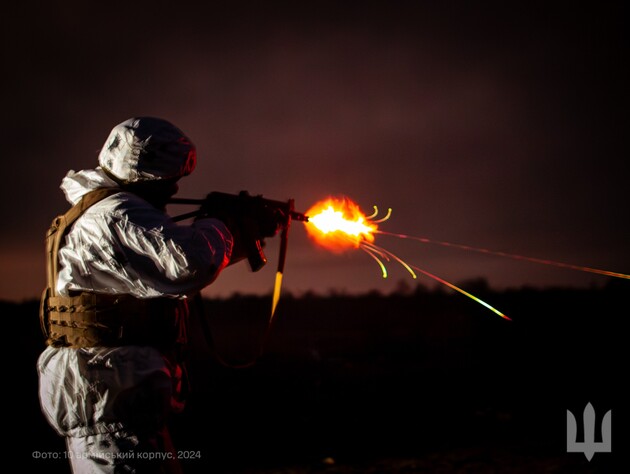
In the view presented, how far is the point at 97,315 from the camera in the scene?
253cm

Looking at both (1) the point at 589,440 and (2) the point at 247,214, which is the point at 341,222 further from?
(1) the point at 589,440

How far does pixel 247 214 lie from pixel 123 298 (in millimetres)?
846

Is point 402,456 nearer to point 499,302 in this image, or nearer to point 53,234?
point 53,234

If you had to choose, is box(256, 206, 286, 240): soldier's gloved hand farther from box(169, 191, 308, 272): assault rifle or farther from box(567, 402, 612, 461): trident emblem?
box(567, 402, 612, 461): trident emblem

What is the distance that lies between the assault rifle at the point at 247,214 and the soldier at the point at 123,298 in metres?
0.29

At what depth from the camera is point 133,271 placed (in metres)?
2.36

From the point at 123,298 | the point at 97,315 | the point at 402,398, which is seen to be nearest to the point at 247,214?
the point at 123,298

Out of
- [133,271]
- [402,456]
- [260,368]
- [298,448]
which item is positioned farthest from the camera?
[260,368]

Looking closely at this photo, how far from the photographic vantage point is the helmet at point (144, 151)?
260 cm

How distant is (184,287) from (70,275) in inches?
23.4

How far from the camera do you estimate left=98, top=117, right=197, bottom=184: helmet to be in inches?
102

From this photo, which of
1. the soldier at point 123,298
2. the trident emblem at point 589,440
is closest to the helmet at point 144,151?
the soldier at point 123,298

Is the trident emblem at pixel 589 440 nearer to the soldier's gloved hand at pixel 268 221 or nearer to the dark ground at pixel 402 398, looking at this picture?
the dark ground at pixel 402 398

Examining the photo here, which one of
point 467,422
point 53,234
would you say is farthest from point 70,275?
point 467,422
